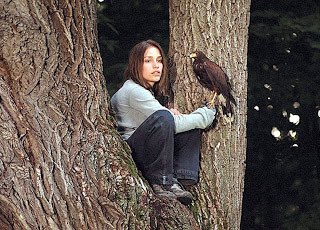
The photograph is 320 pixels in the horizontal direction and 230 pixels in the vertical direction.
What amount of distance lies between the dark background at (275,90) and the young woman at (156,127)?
8.12 ft

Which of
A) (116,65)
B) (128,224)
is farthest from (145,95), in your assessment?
(116,65)

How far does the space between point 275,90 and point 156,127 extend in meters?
3.67

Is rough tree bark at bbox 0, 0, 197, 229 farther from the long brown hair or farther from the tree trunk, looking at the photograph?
the tree trunk

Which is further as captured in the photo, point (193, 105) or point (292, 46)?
point (292, 46)

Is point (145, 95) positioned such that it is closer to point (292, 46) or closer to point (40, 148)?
point (40, 148)

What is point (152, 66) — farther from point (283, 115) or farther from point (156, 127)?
point (283, 115)

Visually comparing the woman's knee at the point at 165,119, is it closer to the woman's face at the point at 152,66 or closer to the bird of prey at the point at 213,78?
the woman's face at the point at 152,66

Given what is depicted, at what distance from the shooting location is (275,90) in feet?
24.0

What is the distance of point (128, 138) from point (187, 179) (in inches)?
17.0

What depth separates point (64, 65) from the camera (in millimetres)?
3598

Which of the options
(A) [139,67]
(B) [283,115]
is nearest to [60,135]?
(A) [139,67]

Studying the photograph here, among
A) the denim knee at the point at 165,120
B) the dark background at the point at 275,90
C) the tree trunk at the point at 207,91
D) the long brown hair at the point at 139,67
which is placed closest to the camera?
the denim knee at the point at 165,120

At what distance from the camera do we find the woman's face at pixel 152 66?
13.7 feet

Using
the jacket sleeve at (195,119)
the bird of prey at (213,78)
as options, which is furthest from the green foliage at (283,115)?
the jacket sleeve at (195,119)
